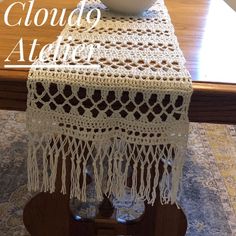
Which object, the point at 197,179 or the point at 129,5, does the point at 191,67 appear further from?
the point at 197,179

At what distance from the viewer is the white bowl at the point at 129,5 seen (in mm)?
1102

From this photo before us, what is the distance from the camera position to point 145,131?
75cm

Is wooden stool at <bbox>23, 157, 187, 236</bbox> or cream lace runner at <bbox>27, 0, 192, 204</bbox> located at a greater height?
cream lace runner at <bbox>27, 0, 192, 204</bbox>

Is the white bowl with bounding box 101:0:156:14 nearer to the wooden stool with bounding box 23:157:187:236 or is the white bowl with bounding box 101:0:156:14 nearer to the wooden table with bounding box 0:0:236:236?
the wooden table with bounding box 0:0:236:236

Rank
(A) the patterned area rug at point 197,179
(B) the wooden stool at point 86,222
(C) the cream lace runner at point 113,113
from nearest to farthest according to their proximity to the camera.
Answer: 1. (C) the cream lace runner at point 113,113
2. (B) the wooden stool at point 86,222
3. (A) the patterned area rug at point 197,179

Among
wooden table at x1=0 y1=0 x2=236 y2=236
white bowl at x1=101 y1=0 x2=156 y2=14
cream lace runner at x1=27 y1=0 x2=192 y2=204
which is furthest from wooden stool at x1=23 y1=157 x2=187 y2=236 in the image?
white bowl at x1=101 y1=0 x2=156 y2=14

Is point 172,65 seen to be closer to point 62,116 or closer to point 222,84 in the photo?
point 222,84

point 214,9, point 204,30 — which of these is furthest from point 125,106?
point 214,9

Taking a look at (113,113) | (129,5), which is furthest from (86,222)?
(129,5)

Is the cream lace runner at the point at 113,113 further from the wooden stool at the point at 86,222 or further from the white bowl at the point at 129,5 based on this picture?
the white bowl at the point at 129,5

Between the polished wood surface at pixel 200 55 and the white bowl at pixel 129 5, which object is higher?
the white bowl at pixel 129 5


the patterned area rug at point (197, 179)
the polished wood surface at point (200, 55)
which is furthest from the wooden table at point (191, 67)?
the patterned area rug at point (197, 179)

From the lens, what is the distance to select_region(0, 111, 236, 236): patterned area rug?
133 cm

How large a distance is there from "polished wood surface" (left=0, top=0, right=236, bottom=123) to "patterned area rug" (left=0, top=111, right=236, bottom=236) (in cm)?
62
